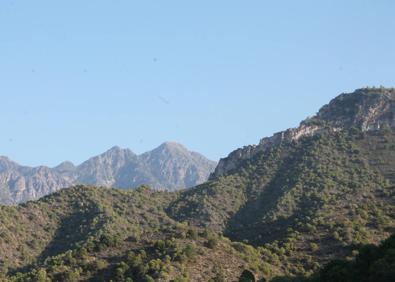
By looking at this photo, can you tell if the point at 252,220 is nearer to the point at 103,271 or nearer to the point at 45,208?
the point at 45,208

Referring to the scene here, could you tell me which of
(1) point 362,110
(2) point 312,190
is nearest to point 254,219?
(2) point 312,190

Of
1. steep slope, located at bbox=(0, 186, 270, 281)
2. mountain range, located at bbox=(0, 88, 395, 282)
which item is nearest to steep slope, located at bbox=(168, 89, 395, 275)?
mountain range, located at bbox=(0, 88, 395, 282)

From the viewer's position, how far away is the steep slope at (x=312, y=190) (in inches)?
2596

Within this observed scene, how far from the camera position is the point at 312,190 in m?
108

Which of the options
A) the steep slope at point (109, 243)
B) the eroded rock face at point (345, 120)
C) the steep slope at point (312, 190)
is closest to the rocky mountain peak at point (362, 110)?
the eroded rock face at point (345, 120)

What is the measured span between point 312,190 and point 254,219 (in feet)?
34.5

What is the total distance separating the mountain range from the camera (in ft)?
184

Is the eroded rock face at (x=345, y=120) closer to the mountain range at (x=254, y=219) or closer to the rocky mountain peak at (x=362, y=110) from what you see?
the rocky mountain peak at (x=362, y=110)

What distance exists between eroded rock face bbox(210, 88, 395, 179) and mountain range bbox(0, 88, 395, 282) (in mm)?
299

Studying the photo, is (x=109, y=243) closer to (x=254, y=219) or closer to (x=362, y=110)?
(x=254, y=219)

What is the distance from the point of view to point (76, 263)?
5959 cm

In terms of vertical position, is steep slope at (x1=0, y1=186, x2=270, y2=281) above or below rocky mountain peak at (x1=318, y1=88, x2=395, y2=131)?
below

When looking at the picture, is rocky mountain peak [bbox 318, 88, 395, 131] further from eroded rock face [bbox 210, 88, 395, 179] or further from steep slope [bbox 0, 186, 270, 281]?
steep slope [bbox 0, 186, 270, 281]

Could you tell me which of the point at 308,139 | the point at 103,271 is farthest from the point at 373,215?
the point at 308,139
